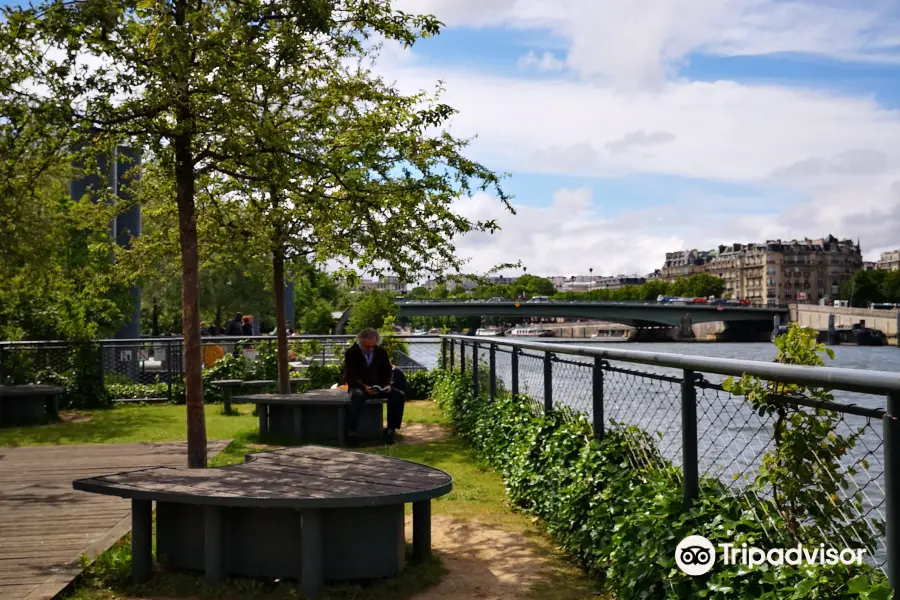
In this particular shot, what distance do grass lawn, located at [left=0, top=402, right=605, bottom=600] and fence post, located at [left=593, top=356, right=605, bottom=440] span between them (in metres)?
0.83

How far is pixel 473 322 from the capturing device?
8350 centimetres

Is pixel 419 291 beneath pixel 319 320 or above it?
above

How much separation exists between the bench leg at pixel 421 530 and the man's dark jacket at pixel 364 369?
567cm

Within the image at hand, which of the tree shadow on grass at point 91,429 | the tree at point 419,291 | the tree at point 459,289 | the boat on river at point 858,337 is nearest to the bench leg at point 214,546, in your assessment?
the tree shadow on grass at point 91,429

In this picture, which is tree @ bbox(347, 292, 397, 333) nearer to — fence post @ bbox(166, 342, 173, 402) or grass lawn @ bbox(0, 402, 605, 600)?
fence post @ bbox(166, 342, 173, 402)

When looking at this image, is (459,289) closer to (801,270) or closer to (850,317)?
(850,317)

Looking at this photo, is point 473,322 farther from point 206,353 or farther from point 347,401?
point 347,401

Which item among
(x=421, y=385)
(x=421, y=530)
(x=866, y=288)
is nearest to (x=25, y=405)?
(x=421, y=385)

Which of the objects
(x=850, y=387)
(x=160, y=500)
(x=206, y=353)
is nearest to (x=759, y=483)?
(x=850, y=387)

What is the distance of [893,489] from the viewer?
290cm

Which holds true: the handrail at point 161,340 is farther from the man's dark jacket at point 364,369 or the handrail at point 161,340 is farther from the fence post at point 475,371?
the man's dark jacket at point 364,369

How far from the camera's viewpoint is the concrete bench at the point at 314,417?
1191 centimetres

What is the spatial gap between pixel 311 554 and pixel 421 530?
3.23 ft

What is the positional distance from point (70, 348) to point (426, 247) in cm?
A: 872
